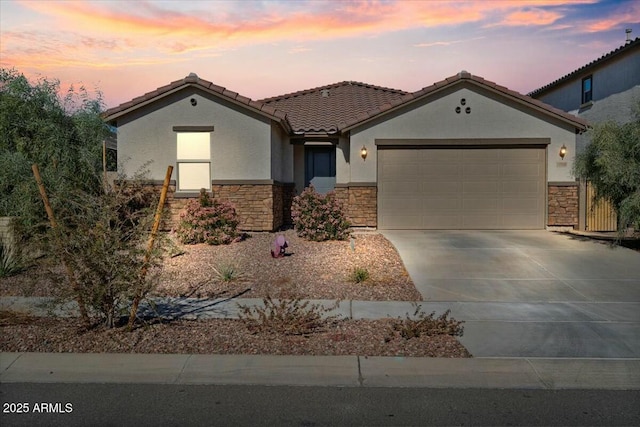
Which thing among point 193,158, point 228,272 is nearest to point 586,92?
point 193,158

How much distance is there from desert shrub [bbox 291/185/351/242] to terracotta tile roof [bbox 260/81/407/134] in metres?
4.60

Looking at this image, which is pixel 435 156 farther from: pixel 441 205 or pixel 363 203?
pixel 363 203

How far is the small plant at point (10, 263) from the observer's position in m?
12.0

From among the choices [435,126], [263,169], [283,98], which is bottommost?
[263,169]

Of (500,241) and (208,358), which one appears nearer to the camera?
(208,358)

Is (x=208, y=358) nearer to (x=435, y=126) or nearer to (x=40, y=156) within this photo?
(x=40, y=156)

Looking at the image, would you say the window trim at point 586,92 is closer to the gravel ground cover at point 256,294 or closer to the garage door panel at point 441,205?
the garage door panel at point 441,205

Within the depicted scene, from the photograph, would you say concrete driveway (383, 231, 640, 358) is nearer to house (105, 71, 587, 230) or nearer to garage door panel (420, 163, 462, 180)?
house (105, 71, 587, 230)

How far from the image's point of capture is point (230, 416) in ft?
17.3

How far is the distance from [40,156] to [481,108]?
510 inches

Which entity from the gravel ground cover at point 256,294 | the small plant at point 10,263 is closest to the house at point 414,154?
the gravel ground cover at point 256,294

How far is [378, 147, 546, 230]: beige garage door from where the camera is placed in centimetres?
1822

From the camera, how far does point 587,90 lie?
81.0 ft

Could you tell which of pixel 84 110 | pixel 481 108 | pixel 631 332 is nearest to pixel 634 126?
pixel 481 108
